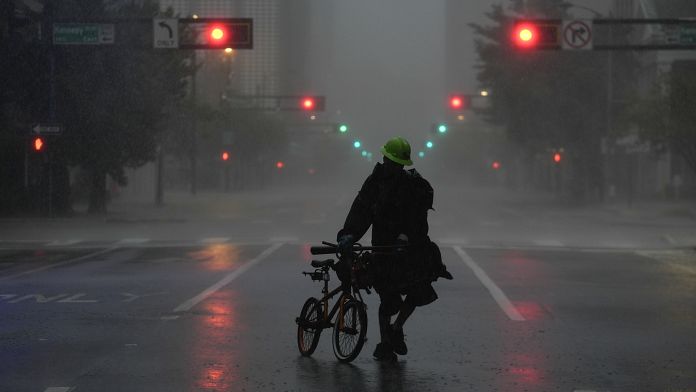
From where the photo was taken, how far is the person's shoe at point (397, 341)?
33.3 ft

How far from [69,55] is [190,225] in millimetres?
8546

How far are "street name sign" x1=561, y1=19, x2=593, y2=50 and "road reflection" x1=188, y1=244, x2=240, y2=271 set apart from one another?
11.8 meters

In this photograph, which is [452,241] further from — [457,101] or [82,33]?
[457,101]

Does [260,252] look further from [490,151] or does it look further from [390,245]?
[490,151]

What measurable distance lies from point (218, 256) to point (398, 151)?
1496 cm

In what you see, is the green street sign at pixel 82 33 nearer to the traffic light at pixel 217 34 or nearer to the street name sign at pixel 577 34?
the traffic light at pixel 217 34

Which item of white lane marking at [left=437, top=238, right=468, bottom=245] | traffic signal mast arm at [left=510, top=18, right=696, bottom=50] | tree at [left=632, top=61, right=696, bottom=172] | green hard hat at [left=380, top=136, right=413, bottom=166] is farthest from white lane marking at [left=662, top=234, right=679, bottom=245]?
green hard hat at [left=380, top=136, right=413, bottom=166]

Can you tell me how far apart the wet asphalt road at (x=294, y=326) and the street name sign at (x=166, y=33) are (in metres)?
10.0

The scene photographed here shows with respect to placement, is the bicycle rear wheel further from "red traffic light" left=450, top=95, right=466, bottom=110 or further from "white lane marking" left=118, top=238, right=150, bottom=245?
"red traffic light" left=450, top=95, right=466, bottom=110

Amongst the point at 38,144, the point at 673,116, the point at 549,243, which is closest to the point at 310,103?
Answer: the point at 673,116

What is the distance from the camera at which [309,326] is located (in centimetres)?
1034

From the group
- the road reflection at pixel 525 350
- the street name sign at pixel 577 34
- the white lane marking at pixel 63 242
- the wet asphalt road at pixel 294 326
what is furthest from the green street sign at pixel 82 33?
the road reflection at pixel 525 350

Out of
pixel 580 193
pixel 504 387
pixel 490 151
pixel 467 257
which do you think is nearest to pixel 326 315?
pixel 504 387

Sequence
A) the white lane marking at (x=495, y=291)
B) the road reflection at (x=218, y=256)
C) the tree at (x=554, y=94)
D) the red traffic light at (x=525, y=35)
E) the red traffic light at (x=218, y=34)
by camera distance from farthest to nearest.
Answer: the tree at (x=554, y=94)
the red traffic light at (x=525, y=35)
the red traffic light at (x=218, y=34)
the road reflection at (x=218, y=256)
the white lane marking at (x=495, y=291)
